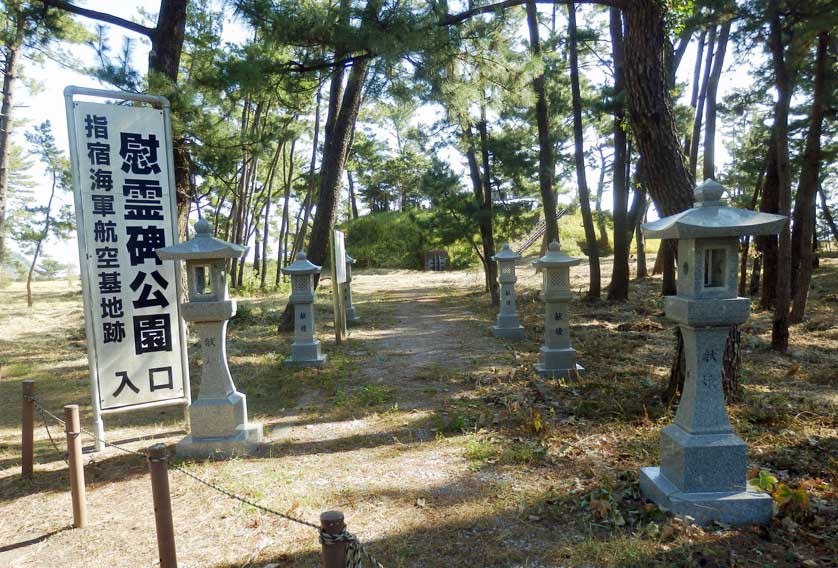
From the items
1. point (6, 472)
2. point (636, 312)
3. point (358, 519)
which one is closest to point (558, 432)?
point (358, 519)

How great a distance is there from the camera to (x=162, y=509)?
2682 millimetres

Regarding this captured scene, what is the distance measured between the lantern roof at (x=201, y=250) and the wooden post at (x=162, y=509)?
7.49 ft

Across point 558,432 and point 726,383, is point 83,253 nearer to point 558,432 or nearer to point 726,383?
point 558,432

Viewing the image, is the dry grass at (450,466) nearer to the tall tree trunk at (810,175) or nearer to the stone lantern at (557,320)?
the stone lantern at (557,320)

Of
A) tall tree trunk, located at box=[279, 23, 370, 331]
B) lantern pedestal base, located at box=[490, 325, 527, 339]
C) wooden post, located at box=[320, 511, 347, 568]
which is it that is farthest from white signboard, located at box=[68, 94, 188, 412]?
lantern pedestal base, located at box=[490, 325, 527, 339]

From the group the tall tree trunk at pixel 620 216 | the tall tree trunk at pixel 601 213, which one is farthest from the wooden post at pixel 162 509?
the tall tree trunk at pixel 601 213

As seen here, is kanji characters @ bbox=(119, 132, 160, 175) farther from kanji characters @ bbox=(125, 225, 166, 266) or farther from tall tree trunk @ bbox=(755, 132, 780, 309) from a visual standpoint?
tall tree trunk @ bbox=(755, 132, 780, 309)

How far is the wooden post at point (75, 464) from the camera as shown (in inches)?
140

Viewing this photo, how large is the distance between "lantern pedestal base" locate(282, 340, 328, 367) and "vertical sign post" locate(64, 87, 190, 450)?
2963 mm

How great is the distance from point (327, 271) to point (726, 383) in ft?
67.1

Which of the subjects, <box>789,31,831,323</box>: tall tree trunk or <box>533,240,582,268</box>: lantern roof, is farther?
<box>789,31,831,323</box>: tall tree trunk

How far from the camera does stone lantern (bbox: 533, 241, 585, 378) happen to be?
7090 mm

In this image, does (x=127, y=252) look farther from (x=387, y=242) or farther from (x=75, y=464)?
(x=387, y=242)

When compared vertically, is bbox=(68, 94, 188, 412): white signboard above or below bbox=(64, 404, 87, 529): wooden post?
above
